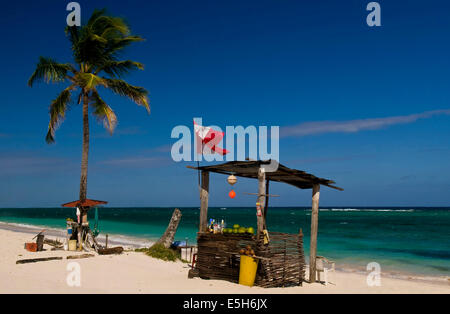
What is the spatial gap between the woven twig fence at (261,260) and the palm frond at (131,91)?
9246 millimetres

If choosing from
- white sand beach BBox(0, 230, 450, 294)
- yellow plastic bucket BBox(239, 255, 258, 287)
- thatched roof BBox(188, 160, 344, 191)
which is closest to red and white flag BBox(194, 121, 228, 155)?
thatched roof BBox(188, 160, 344, 191)

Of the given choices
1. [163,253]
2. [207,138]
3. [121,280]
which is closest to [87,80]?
[163,253]

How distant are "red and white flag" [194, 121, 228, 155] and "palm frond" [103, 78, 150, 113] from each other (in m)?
8.32

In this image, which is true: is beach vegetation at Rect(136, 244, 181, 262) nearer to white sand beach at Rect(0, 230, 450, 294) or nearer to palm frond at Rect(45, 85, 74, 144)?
white sand beach at Rect(0, 230, 450, 294)

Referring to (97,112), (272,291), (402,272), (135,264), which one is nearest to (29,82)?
(97,112)

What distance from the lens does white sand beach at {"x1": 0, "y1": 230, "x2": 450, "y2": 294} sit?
9227mm

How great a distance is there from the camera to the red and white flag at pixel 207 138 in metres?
10.4

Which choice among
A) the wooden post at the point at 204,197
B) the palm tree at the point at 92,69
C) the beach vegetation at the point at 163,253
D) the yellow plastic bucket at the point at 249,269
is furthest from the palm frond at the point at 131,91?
the yellow plastic bucket at the point at 249,269

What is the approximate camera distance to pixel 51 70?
16672mm

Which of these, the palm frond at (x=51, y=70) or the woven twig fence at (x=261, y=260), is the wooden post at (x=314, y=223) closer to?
the woven twig fence at (x=261, y=260)
